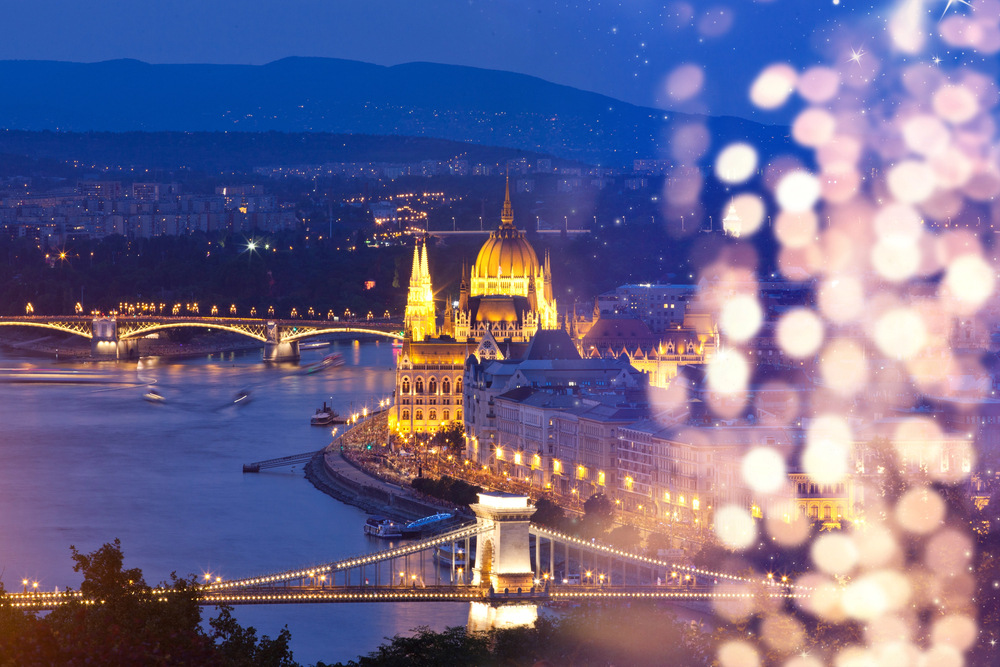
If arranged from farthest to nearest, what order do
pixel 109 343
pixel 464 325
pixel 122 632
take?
1. pixel 109 343
2. pixel 464 325
3. pixel 122 632

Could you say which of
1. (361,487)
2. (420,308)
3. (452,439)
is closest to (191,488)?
(361,487)

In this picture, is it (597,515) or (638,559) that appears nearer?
(638,559)

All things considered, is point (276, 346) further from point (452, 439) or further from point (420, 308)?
point (452, 439)

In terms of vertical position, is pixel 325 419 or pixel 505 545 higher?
pixel 505 545

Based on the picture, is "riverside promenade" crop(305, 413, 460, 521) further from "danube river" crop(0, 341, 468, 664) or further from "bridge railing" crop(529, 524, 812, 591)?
"bridge railing" crop(529, 524, 812, 591)

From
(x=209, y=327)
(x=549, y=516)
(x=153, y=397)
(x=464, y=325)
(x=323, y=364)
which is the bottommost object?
(x=549, y=516)

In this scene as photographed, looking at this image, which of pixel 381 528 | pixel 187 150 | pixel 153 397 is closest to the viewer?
pixel 381 528

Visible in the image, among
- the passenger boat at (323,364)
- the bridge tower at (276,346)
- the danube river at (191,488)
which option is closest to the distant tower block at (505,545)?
the danube river at (191,488)

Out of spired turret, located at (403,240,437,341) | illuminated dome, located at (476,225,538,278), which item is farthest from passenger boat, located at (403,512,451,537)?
illuminated dome, located at (476,225,538,278)
